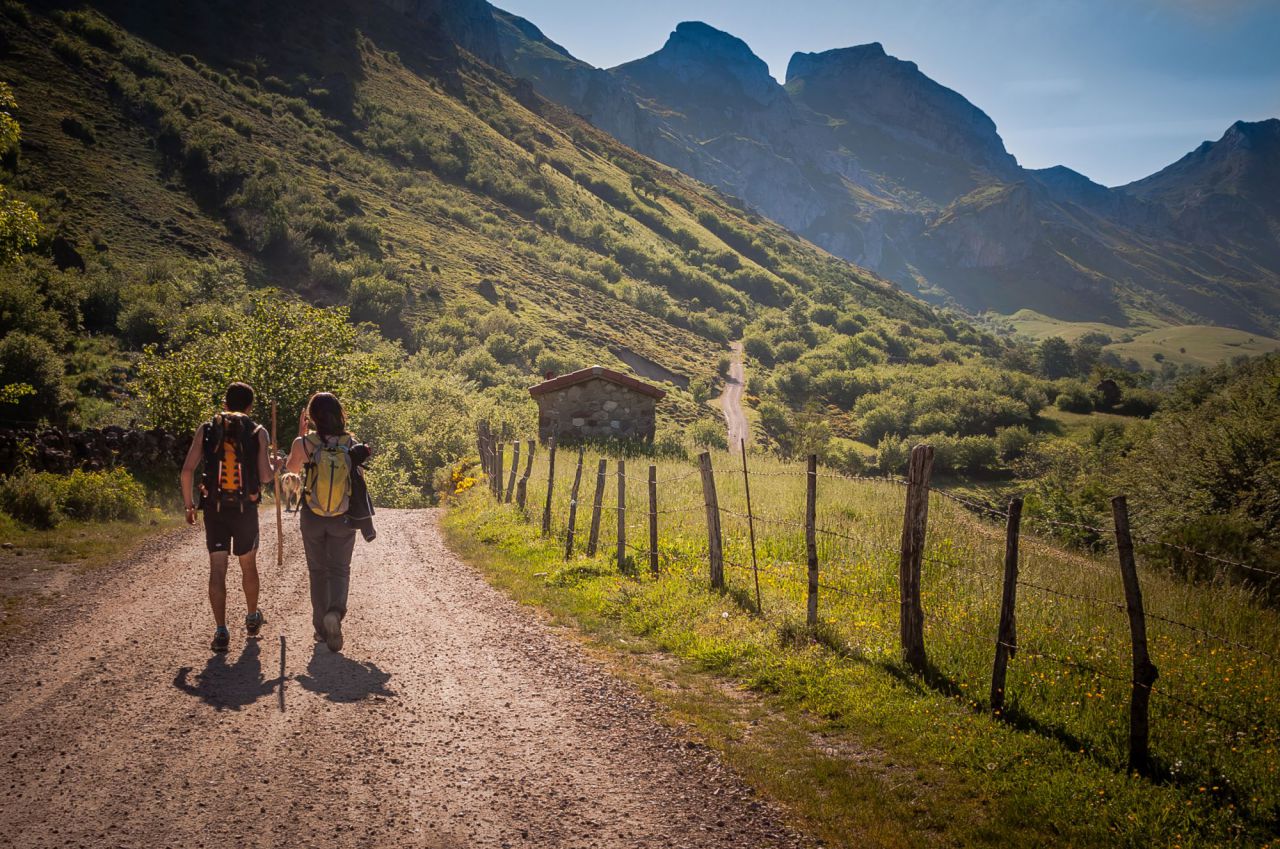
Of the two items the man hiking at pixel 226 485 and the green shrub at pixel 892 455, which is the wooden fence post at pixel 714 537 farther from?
the green shrub at pixel 892 455

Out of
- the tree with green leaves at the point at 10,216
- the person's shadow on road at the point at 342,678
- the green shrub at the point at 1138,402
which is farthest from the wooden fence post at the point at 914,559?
the green shrub at the point at 1138,402

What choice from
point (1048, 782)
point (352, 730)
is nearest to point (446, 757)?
point (352, 730)

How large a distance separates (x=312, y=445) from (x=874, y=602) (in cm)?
639

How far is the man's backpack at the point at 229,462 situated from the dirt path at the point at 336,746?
1479mm

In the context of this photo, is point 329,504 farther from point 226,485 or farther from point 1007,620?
point 1007,620

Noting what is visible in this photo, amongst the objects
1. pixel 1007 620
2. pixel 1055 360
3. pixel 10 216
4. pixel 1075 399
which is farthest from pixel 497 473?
pixel 1055 360

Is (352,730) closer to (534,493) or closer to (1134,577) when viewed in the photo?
(1134,577)

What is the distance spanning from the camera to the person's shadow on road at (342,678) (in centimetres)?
555

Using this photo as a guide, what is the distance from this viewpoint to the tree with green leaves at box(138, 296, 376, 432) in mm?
18812

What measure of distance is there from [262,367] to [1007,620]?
22428mm

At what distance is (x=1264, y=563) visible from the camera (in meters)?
12.5

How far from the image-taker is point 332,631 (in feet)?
20.9

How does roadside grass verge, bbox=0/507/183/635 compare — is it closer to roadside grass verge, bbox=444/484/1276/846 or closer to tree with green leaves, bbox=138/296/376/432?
roadside grass verge, bbox=444/484/1276/846

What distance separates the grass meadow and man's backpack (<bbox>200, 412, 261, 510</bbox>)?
4008 millimetres
